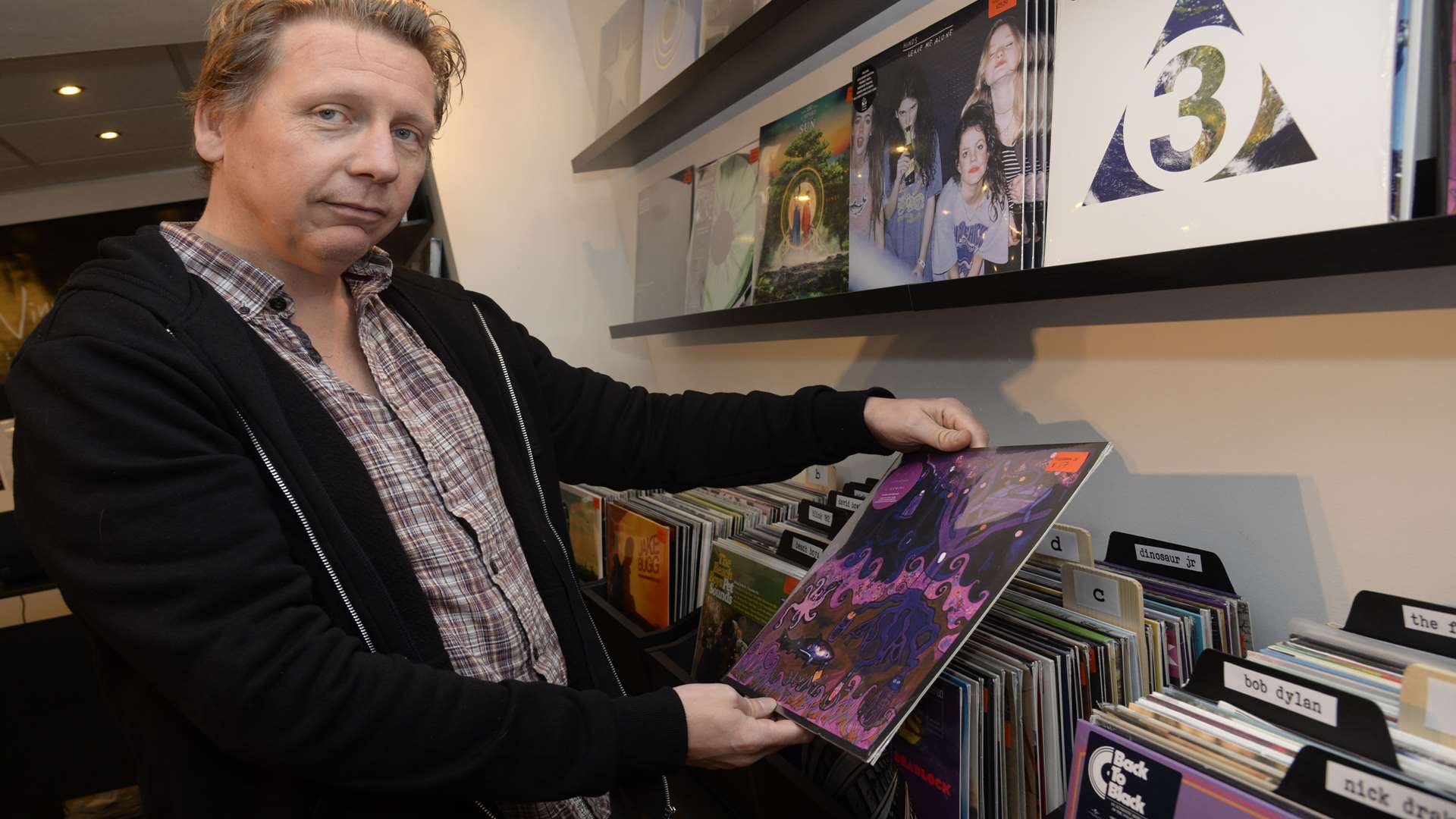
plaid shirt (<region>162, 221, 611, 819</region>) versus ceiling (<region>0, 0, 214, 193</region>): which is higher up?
ceiling (<region>0, 0, 214, 193</region>)

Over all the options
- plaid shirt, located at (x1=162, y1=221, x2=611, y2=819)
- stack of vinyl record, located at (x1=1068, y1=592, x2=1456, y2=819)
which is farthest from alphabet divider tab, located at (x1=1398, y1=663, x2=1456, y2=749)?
plaid shirt, located at (x1=162, y1=221, x2=611, y2=819)

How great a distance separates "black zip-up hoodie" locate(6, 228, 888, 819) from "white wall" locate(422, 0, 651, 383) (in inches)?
66.1

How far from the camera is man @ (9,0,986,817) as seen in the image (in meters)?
0.76

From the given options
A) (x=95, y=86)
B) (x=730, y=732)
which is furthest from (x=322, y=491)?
(x=95, y=86)

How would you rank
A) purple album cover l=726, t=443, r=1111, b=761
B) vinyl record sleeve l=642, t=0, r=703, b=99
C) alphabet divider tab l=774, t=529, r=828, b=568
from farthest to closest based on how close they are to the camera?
vinyl record sleeve l=642, t=0, r=703, b=99 → alphabet divider tab l=774, t=529, r=828, b=568 → purple album cover l=726, t=443, r=1111, b=761

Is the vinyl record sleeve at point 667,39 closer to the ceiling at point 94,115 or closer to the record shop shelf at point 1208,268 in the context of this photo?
the record shop shelf at point 1208,268

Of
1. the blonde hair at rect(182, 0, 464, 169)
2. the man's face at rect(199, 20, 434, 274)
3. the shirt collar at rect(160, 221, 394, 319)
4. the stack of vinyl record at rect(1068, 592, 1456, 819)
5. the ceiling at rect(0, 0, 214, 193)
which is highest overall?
the ceiling at rect(0, 0, 214, 193)

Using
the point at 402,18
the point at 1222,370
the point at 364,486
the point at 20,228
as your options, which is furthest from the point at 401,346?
the point at 20,228

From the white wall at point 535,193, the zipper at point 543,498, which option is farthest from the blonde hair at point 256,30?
the white wall at point 535,193

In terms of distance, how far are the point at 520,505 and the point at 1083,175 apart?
2.90ft

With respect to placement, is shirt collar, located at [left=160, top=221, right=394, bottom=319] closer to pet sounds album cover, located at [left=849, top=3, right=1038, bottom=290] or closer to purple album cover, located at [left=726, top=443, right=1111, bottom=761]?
purple album cover, located at [left=726, top=443, right=1111, bottom=761]

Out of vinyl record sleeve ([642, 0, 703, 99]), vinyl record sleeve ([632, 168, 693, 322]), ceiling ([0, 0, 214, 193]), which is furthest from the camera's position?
ceiling ([0, 0, 214, 193])

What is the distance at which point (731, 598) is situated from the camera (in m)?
1.27

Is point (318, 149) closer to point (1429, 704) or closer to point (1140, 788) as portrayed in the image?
point (1140, 788)
